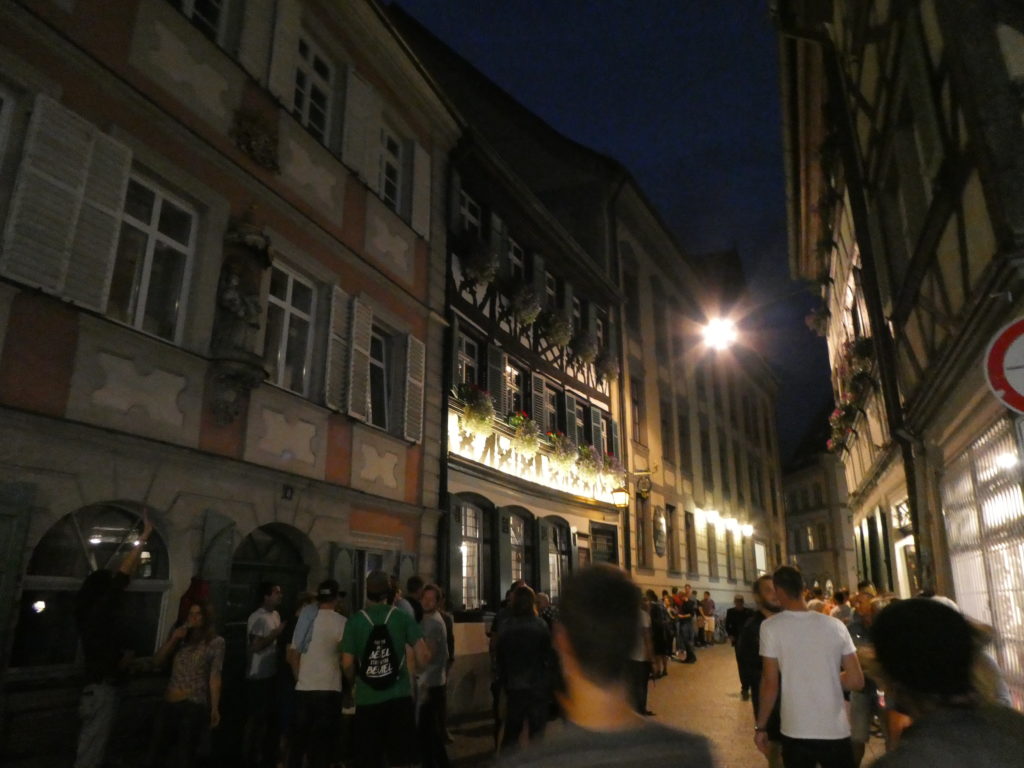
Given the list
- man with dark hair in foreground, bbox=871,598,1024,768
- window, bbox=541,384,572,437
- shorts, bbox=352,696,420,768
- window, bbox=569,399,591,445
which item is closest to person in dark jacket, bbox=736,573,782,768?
shorts, bbox=352,696,420,768

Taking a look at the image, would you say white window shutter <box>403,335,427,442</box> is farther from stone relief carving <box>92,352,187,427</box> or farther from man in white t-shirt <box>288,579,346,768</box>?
man in white t-shirt <box>288,579,346,768</box>

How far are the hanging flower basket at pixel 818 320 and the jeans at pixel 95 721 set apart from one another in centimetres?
1633

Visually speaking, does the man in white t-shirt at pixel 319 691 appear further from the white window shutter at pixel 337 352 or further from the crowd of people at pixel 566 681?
the white window shutter at pixel 337 352

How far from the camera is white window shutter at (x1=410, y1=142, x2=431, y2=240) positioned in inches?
499

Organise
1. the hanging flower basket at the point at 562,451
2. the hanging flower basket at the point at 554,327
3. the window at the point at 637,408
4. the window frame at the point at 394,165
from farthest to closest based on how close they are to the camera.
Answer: the window at the point at 637,408
the hanging flower basket at the point at 554,327
the hanging flower basket at the point at 562,451
the window frame at the point at 394,165

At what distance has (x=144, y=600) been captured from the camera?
6969mm

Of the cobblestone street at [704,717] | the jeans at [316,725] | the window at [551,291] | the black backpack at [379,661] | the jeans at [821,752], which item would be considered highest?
the window at [551,291]

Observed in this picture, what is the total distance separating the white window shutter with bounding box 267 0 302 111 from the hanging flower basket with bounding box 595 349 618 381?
11.3 m

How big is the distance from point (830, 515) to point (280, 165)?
149ft

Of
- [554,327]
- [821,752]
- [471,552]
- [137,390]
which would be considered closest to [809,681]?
[821,752]

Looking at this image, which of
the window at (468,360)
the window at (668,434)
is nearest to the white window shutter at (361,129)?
the window at (468,360)

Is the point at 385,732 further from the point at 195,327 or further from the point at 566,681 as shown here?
the point at 566,681

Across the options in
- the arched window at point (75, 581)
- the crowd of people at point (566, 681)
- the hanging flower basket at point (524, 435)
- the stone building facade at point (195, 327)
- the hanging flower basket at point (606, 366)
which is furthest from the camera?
the hanging flower basket at point (606, 366)

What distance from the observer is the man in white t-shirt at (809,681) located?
14.3 feet
